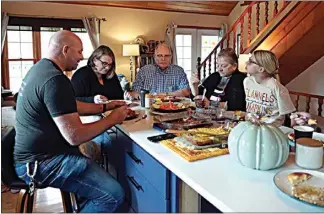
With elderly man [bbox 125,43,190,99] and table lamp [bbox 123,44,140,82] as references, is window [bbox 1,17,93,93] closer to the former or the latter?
table lamp [bbox 123,44,140,82]

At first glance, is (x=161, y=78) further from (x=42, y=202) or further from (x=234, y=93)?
(x=42, y=202)

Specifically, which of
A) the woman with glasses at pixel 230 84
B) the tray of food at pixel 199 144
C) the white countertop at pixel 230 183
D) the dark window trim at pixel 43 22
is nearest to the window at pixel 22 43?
the dark window trim at pixel 43 22

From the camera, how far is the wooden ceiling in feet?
21.5

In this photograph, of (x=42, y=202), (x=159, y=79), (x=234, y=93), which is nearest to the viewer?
(x=42, y=202)

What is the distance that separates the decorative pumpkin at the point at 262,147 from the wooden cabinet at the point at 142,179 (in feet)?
1.08

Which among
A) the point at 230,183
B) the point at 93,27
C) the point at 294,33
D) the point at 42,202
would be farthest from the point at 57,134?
the point at 93,27

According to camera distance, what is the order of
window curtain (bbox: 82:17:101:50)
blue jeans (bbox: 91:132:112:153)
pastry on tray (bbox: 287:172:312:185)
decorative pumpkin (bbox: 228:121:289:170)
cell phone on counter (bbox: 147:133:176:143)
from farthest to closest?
window curtain (bbox: 82:17:101:50) → blue jeans (bbox: 91:132:112:153) → cell phone on counter (bbox: 147:133:176:143) → decorative pumpkin (bbox: 228:121:289:170) → pastry on tray (bbox: 287:172:312:185)

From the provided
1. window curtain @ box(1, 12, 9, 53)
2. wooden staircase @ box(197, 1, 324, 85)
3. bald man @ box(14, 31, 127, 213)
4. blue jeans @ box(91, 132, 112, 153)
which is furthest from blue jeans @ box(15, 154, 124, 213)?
window curtain @ box(1, 12, 9, 53)

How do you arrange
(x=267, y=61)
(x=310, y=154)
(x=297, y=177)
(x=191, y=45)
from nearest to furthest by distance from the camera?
(x=297, y=177), (x=310, y=154), (x=267, y=61), (x=191, y=45)

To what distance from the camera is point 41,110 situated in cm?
160

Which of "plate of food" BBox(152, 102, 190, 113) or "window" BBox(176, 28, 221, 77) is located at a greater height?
"window" BBox(176, 28, 221, 77)

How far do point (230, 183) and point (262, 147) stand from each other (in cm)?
20

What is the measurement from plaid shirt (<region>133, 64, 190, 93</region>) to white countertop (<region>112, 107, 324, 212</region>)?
1690mm

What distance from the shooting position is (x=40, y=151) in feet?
5.38
